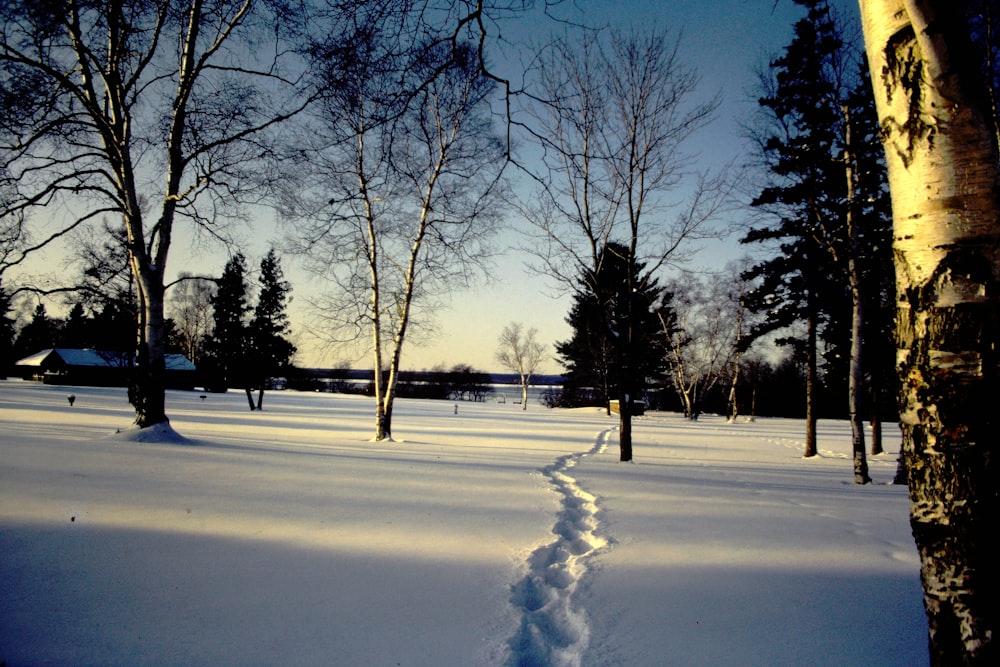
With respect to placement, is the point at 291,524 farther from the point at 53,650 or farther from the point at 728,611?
the point at 728,611

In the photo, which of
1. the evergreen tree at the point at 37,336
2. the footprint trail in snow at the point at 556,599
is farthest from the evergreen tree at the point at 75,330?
the footprint trail in snow at the point at 556,599

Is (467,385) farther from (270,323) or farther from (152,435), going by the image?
(152,435)

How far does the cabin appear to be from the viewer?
4400 cm

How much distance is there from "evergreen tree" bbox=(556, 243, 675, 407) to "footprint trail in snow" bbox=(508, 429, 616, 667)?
5872 mm

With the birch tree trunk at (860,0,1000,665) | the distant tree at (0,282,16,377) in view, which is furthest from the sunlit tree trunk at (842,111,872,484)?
the distant tree at (0,282,16,377)

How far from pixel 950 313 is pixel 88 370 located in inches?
2254

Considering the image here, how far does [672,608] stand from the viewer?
2.76 metres

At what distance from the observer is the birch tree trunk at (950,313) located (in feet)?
5.72

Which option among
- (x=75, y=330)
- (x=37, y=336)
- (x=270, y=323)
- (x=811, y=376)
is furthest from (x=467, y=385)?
(x=37, y=336)

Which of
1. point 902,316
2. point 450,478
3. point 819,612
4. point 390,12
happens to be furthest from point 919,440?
point 450,478

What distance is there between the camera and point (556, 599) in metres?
2.94

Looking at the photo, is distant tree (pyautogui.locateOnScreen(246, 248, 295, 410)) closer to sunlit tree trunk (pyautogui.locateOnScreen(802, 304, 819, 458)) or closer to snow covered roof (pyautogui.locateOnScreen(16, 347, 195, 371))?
snow covered roof (pyautogui.locateOnScreen(16, 347, 195, 371))

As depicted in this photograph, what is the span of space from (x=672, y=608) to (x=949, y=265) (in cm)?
213

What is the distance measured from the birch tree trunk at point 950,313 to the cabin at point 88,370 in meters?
52.6
